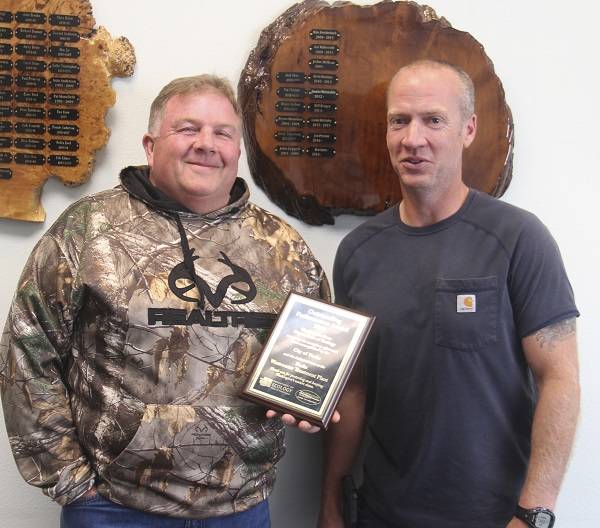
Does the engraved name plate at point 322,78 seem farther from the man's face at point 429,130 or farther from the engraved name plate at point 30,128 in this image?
the engraved name plate at point 30,128

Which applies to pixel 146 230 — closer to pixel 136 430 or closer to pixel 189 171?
pixel 189 171

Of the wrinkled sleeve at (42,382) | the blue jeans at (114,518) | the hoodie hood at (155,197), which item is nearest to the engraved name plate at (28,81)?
the hoodie hood at (155,197)

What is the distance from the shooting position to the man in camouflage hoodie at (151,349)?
1264 mm

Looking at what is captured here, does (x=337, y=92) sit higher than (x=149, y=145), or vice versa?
(x=337, y=92)

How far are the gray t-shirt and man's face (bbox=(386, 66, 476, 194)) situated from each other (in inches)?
3.6

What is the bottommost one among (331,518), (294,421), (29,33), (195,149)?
(331,518)

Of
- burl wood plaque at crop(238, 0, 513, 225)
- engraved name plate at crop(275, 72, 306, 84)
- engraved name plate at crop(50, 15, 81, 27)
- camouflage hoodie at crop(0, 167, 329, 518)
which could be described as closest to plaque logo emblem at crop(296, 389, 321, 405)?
camouflage hoodie at crop(0, 167, 329, 518)

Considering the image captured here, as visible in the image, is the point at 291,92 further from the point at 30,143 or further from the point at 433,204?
the point at 30,143

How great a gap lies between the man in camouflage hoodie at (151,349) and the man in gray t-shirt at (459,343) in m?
0.27

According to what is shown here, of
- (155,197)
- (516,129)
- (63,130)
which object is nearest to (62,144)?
(63,130)

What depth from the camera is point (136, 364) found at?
1.27m

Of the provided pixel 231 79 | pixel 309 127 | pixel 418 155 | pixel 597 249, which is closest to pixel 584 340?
pixel 597 249

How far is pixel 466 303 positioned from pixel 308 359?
326mm

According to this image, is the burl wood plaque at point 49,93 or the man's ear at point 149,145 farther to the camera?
the burl wood plaque at point 49,93
